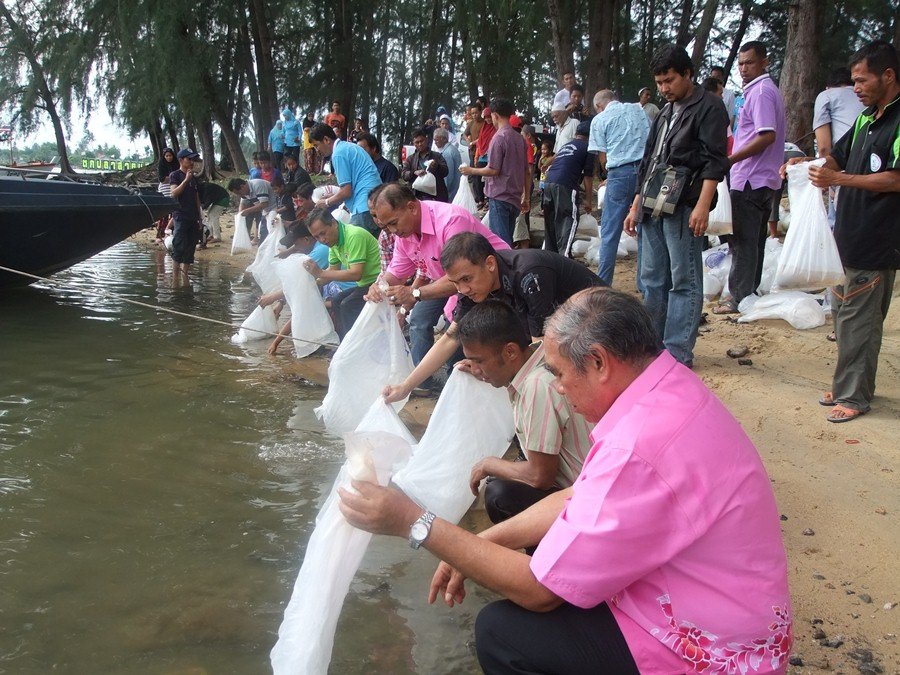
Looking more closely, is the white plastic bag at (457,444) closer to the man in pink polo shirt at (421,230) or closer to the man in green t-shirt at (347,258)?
the man in pink polo shirt at (421,230)

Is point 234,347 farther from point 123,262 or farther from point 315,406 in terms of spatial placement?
point 123,262

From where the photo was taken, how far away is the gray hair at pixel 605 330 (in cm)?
165

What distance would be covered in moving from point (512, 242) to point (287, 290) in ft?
8.52

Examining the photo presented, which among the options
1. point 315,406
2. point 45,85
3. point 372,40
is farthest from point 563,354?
point 45,85

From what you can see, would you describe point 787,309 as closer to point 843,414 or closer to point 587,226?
point 843,414

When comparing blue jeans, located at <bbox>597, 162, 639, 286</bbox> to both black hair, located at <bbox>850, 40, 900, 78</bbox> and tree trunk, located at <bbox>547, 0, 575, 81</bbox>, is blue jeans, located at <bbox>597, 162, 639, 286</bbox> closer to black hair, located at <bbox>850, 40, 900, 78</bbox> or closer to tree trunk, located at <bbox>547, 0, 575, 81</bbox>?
black hair, located at <bbox>850, 40, 900, 78</bbox>

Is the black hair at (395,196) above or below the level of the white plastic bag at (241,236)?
above

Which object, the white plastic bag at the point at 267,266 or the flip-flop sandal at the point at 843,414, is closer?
the flip-flop sandal at the point at 843,414

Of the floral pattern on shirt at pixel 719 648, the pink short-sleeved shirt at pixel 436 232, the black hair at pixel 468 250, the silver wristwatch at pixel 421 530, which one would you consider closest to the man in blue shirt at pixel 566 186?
the pink short-sleeved shirt at pixel 436 232

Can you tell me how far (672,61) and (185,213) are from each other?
7.76 meters

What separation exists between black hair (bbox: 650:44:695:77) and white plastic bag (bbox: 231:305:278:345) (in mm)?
3780

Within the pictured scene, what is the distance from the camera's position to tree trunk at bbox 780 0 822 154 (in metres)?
7.82

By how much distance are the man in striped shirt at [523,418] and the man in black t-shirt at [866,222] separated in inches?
72.6

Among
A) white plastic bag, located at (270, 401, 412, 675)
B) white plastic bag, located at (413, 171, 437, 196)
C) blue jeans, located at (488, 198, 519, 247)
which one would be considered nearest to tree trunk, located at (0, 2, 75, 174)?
white plastic bag, located at (413, 171, 437, 196)
